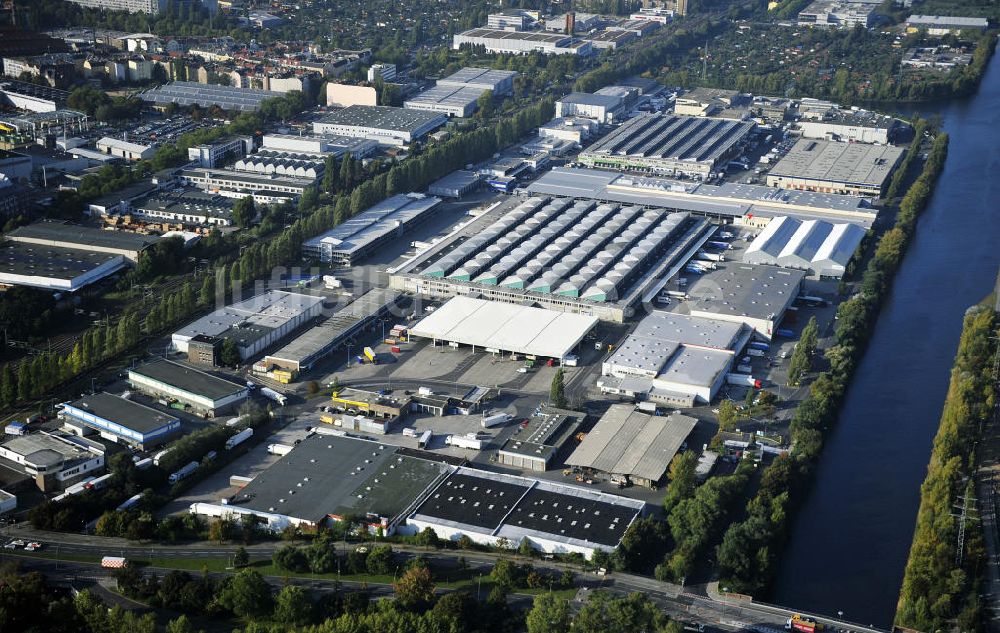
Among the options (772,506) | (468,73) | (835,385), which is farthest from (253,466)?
(468,73)

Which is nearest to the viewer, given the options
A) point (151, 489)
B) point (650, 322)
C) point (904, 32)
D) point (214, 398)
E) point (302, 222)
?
point (151, 489)

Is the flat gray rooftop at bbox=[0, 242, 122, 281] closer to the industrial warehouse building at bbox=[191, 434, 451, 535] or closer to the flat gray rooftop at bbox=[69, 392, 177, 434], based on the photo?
the flat gray rooftop at bbox=[69, 392, 177, 434]

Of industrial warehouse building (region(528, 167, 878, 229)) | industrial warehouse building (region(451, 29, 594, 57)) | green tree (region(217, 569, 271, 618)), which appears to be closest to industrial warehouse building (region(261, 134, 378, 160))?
industrial warehouse building (region(528, 167, 878, 229))

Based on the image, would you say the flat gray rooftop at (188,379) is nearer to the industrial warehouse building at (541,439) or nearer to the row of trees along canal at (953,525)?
the industrial warehouse building at (541,439)

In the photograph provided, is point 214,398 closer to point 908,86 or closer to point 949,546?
point 949,546

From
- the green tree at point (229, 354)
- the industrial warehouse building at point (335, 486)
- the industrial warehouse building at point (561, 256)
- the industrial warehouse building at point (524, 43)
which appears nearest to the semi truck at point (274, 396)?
the green tree at point (229, 354)

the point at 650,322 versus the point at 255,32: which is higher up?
the point at 255,32
